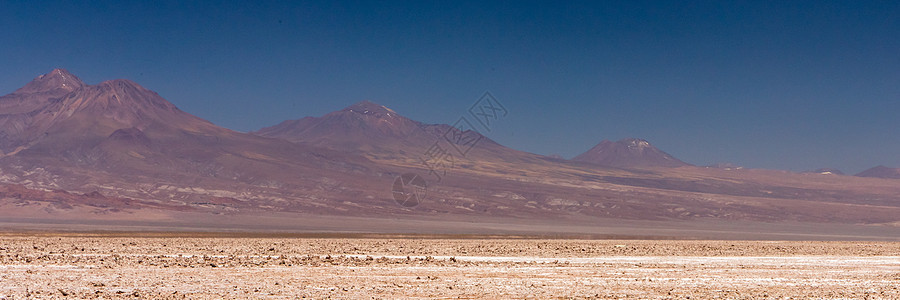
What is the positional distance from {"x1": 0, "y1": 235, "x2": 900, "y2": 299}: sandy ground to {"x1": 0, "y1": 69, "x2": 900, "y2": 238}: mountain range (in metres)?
48.5

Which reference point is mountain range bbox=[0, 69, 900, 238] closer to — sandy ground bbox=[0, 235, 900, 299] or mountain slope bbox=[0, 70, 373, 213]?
mountain slope bbox=[0, 70, 373, 213]

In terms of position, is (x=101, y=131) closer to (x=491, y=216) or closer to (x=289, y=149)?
(x=289, y=149)

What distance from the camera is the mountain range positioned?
304 ft

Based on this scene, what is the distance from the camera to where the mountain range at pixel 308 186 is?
92.6 meters

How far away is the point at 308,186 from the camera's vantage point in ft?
427

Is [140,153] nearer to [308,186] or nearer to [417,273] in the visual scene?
[308,186]

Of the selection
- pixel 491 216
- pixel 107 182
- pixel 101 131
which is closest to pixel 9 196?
pixel 107 182

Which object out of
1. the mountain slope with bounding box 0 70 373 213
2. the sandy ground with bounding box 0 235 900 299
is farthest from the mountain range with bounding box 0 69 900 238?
the sandy ground with bounding box 0 235 900 299

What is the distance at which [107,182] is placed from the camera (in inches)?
4867

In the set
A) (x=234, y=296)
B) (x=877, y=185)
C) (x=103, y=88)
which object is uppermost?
(x=103, y=88)

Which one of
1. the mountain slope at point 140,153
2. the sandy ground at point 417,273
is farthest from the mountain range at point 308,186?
the sandy ground at point 417,273

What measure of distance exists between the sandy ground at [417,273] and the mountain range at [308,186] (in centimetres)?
4846

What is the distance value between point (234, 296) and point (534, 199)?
114 m

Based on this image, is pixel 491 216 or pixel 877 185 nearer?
pixel 491 216
